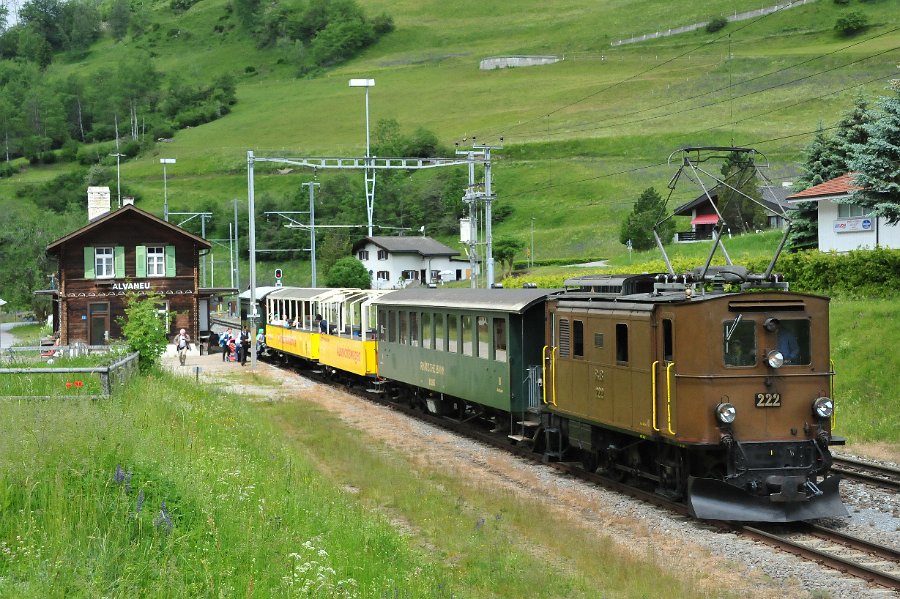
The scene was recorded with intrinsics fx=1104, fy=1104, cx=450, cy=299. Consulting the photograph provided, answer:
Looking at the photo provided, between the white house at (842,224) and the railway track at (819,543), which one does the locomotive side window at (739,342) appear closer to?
the railway track at (819,543)

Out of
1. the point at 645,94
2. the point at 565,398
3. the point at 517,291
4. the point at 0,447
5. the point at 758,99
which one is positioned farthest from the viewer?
the point at 645,94

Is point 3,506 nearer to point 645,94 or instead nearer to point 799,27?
point 645,94

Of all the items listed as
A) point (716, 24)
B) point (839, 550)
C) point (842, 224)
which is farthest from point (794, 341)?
point (716, 24)

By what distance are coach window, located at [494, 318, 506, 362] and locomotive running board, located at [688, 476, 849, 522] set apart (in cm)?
690

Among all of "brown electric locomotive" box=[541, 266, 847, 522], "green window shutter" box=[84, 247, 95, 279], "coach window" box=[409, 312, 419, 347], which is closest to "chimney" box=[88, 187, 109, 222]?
"green window shutter" box=[84, 247, 95, 279]

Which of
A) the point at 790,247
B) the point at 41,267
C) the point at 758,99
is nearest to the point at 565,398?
the point at 790,247

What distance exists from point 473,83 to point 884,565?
15919cm

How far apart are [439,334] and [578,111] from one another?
11776 cm

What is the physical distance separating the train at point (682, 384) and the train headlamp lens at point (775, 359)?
0.02m

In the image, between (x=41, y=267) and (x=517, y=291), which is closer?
(x=517, y=291)

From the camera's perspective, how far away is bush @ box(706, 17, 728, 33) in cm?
17388

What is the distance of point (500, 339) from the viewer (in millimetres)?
20719

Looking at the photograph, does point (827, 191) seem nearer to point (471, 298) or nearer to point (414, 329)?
point (414, 329)

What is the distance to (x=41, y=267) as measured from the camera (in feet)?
258
